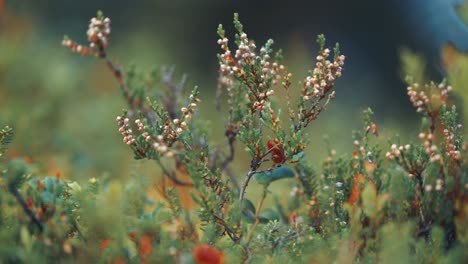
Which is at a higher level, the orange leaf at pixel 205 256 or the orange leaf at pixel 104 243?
the orange leaf at pixel 104 243

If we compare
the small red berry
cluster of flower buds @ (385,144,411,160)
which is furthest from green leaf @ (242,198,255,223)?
cluster of flower buds @ (385,144,411,160)

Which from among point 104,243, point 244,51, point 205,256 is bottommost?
point 205,256

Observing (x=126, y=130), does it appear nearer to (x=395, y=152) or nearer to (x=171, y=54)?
(x=395, y=152)

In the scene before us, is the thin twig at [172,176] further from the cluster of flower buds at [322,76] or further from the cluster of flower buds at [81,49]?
the cluster of flower buds at [322,76]

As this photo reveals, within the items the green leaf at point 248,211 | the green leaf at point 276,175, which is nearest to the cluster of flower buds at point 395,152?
the green leaf at point 276,175

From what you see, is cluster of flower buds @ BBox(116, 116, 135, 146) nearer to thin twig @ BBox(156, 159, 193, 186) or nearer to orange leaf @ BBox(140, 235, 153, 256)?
thin twig @ BBox(156, 159, 193, 186)

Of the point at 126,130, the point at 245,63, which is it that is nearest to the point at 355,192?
the point at 245,63

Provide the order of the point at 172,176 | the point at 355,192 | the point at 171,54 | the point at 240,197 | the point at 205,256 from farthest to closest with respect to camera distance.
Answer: the point at 171,54 < the point at 240,197 < the point at 355,192 < the point at 172,176 < the point at 205,256
